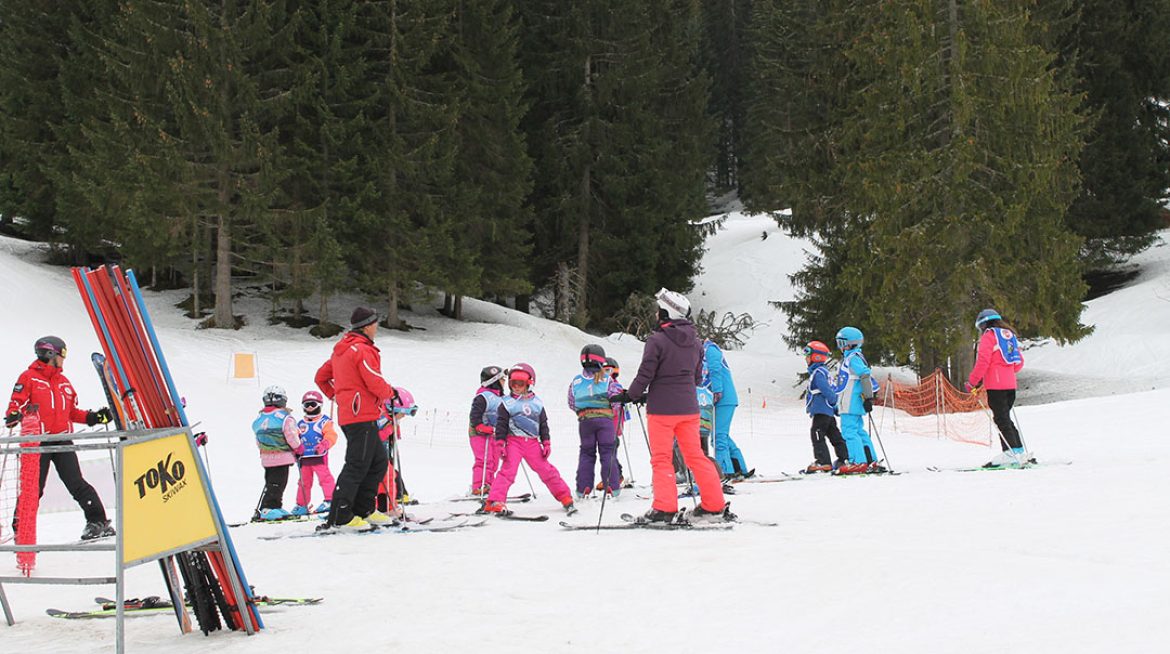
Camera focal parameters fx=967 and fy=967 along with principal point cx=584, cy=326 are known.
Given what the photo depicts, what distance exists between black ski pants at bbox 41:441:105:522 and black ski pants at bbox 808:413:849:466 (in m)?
7.92

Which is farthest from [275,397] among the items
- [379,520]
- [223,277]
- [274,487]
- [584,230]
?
[584,230]

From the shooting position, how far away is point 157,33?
2448 cm

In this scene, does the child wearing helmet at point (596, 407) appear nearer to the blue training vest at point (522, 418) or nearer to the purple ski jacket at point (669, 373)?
the blue training vest at point (522, 418)

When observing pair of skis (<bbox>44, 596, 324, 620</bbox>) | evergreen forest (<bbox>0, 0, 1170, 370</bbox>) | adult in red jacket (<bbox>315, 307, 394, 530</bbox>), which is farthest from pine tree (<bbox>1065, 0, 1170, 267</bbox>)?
pair of skis (<bbox>44, 596, 324, 620</bbox>)

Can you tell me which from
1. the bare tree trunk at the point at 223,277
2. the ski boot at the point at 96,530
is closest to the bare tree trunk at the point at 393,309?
the bare tree trunk at the point at 223,277

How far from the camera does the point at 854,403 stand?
11.5 m

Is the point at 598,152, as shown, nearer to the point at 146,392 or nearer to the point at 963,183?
the point at 963,183

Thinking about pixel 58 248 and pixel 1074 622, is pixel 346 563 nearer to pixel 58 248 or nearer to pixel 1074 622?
pixel 1074 622

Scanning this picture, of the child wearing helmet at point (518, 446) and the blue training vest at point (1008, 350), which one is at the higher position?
the blue training vest at point (1008, 350)

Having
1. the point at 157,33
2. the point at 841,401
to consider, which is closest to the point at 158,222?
the point at 157,33

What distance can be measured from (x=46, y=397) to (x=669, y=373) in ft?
17.4

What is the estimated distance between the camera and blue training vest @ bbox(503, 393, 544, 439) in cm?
935

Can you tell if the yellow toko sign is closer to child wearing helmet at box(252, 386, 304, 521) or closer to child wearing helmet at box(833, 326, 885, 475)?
child wearing helmet at box(252, 386, 304, 521)

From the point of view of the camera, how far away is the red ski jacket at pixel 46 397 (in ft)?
26.7
